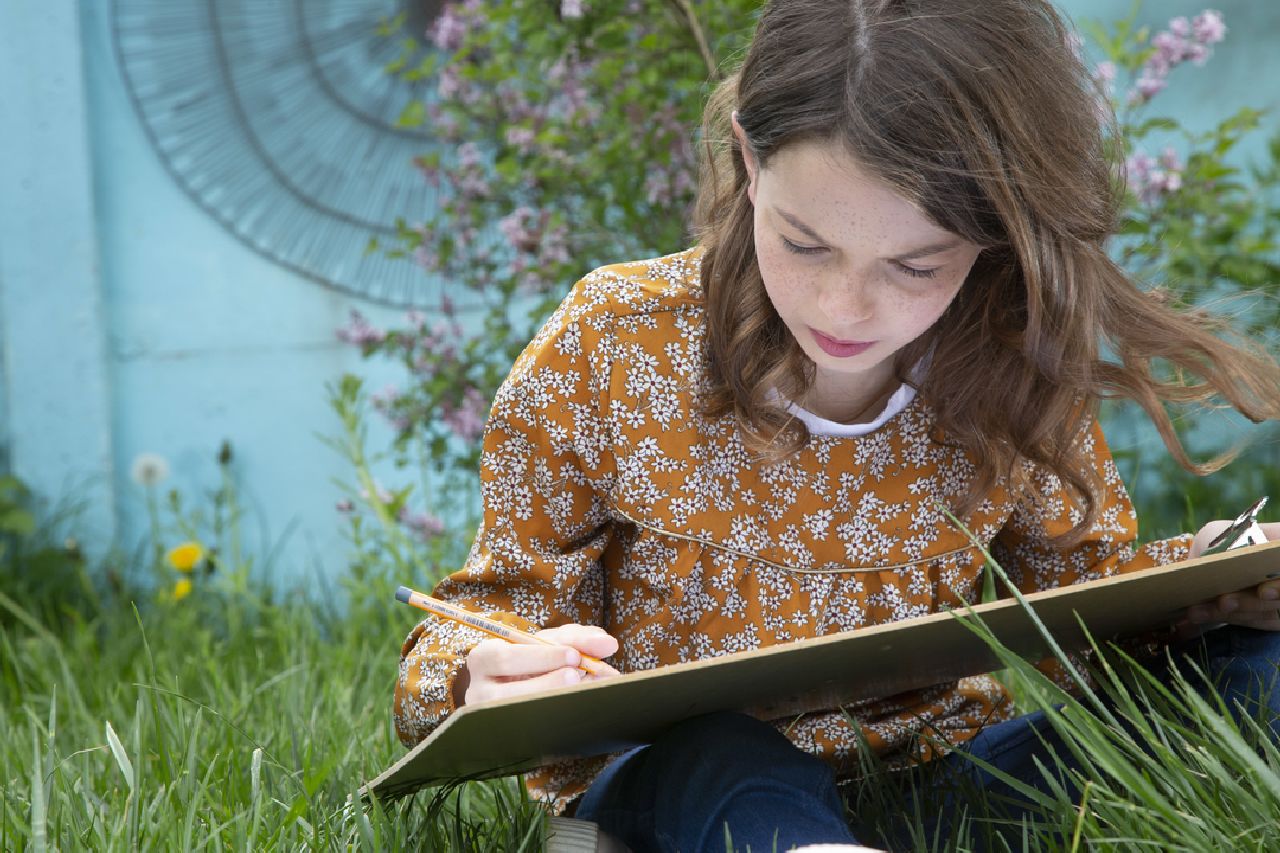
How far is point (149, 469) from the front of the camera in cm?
336

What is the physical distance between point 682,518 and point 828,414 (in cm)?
20

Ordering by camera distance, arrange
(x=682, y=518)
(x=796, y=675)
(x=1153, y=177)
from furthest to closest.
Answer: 1. (x=1153, y=177)
2. (x=682, y=518)
3. (x=796, y=675)

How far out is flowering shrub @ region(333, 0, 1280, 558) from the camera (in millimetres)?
2408

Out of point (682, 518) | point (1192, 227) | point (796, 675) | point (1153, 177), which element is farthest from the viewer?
point (1192, 227)

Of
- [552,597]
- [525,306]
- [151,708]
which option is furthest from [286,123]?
[552,597]

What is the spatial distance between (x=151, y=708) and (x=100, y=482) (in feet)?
6.13

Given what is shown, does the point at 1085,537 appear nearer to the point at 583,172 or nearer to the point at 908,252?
the point at 908,252

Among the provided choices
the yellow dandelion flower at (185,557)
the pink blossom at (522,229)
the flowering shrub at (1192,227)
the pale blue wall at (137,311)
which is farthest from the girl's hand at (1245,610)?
the pale blue wall at (137,311)

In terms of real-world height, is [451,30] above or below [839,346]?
above

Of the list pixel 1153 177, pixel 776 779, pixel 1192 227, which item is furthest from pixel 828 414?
pixel 1192 227

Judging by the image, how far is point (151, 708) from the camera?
5.24ft

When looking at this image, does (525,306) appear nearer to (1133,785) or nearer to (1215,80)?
(1215,80)

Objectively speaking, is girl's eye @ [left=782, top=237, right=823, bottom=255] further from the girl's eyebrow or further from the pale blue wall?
the pale blue wall

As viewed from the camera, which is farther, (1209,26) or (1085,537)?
(1209,26)
